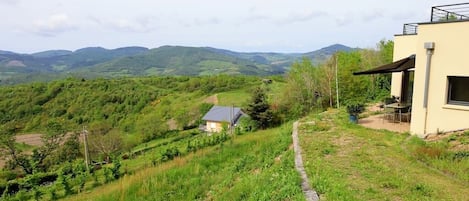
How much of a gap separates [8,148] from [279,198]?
44.4 metres

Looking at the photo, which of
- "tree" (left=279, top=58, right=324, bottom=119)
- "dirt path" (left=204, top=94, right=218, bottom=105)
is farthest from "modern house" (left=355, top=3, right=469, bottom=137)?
"dirt path" (left=204, top=94, right=218, bottom=105)

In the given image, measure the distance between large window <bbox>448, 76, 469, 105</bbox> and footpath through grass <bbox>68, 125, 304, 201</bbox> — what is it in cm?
444

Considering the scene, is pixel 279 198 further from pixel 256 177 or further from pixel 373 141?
pixel 373 141

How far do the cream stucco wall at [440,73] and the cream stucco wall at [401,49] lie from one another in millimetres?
4417

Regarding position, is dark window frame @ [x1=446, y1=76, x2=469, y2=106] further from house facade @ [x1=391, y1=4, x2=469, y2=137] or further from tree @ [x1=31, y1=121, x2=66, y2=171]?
tree @ [x1=31, y1=121, x2=66, y2=171]

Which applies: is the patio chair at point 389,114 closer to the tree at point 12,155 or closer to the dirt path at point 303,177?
the dirt path at point 303,177

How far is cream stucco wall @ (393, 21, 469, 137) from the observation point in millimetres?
8338

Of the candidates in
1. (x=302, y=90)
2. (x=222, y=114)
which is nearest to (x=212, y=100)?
(x=222, y=114)

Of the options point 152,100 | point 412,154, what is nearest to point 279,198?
point 412,154

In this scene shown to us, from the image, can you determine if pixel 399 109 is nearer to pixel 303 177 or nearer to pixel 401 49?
pixel 401 49

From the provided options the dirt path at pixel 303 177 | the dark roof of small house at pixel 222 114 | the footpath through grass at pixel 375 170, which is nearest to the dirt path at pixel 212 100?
the dark roof of small house at pixel 222 114

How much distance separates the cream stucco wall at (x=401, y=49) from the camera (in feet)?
43.5

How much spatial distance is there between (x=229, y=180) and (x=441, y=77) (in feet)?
20.2

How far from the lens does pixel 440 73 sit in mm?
8742
